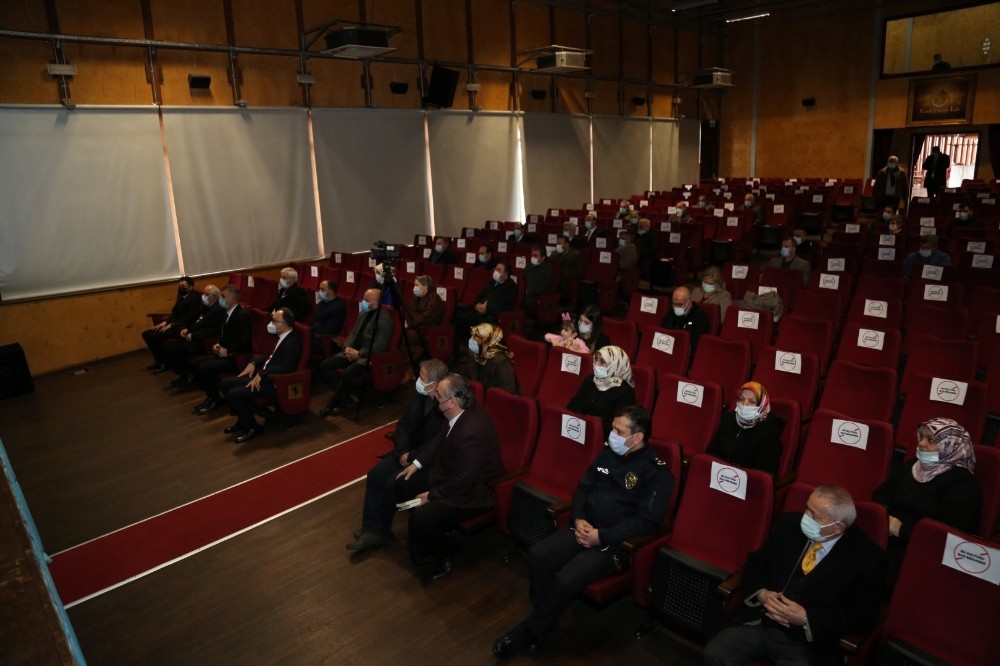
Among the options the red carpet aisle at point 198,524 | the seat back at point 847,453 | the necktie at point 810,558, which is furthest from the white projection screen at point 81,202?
the necktie at point 810,558

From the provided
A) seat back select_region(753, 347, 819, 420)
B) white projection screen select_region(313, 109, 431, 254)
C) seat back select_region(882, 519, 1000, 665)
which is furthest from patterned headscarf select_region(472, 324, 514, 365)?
white projection screen select_region(313, 109, 431, 254)

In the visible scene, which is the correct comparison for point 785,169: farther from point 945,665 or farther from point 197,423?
point 945,665

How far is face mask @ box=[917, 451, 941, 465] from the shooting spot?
9.78 ft

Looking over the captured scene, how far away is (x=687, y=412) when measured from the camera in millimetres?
Answer: 4117

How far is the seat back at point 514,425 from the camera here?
13.1 ft

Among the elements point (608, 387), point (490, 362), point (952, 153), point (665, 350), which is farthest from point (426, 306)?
point (952, 153)

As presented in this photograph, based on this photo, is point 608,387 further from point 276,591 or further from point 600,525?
point 276,591

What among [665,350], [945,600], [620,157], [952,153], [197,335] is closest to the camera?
[945,600]

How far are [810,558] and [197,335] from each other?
6149mm

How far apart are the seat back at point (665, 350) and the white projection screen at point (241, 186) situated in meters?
7.00

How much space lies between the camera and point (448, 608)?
3.44 m

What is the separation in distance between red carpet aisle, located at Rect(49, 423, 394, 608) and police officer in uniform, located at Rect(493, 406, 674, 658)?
6.95 ft

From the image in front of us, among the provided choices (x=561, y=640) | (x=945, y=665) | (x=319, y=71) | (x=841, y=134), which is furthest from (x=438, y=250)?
(x=841, y=134)

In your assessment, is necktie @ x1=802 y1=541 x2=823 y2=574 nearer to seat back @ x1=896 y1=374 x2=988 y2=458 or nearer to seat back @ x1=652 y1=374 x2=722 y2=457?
seat back @ x1=652 y1=374 x2=722 y2=457
